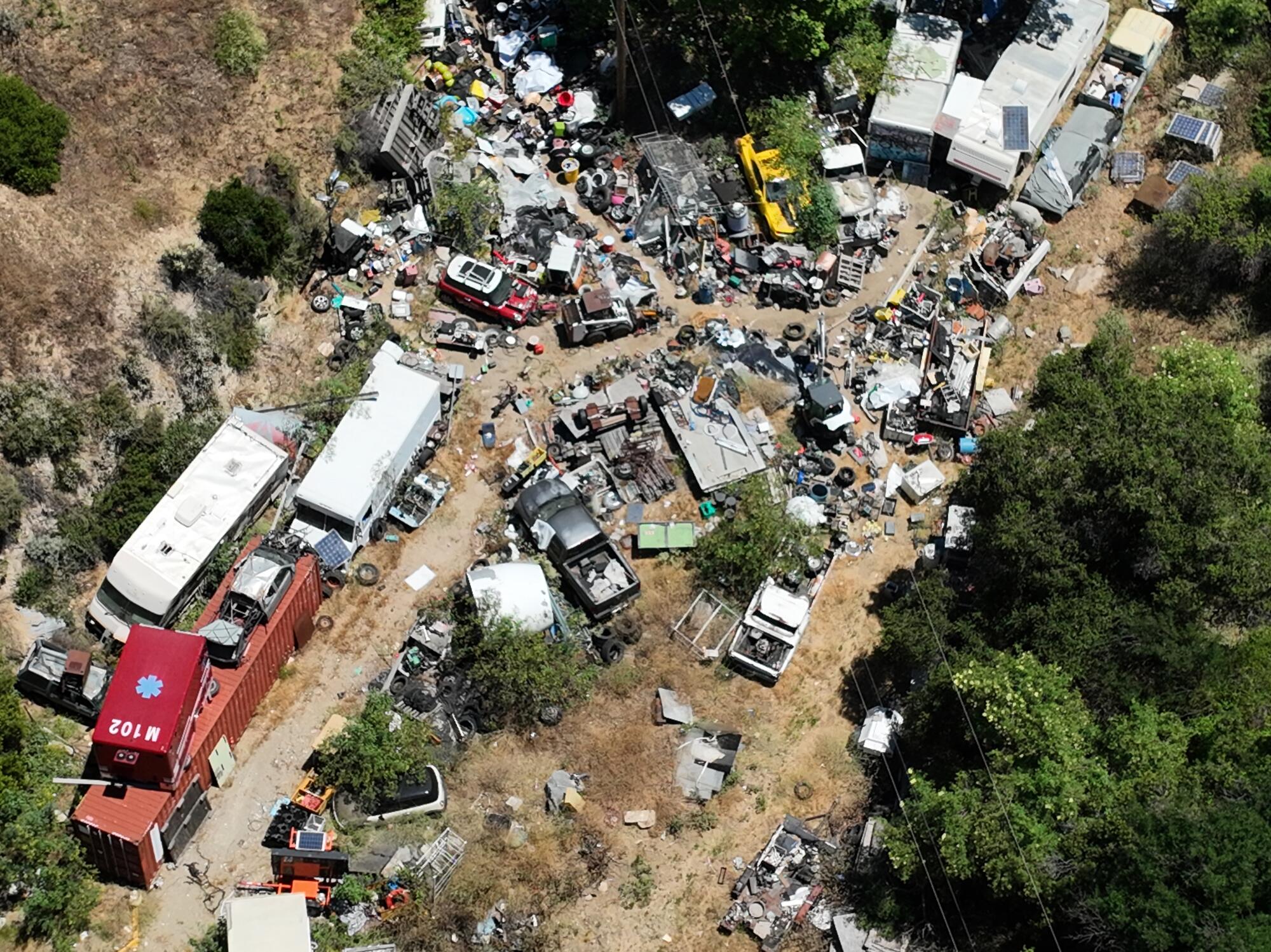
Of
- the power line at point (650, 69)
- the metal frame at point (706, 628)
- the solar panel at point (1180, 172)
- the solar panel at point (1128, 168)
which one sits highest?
the solar panel at point (1180, 172)

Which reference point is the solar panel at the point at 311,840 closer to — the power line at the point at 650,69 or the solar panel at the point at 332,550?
the solar panel at the point at 332,550

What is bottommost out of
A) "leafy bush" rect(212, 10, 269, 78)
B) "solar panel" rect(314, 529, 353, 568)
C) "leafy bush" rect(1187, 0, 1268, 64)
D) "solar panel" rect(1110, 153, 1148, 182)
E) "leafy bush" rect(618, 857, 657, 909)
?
"leafy bush" rect(618, 857, 657, 909)

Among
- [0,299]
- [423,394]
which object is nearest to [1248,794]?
[423,394]

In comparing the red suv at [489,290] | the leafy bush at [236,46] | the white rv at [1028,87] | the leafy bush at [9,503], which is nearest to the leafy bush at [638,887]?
the red suv at [489,290]

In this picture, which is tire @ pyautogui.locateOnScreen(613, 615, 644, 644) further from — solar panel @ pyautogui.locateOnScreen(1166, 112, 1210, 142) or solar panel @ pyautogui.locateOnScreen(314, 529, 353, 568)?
solar panel @ pyautogui.locateOnScreen(1166, 112, 1210, 142)

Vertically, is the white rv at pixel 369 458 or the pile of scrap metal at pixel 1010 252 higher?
the pile of scrap metal at pixel 1010 252

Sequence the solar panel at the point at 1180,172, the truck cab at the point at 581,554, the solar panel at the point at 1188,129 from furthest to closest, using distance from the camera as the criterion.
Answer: the solar panel at the point at 1188,129 → the solar panel at the point at 1180,172 → the truck cab at the point at 581,554

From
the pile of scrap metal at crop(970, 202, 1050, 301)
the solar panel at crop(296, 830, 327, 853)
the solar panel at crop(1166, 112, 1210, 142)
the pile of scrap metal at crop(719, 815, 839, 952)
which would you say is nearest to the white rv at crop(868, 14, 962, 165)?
the pile of scrap metal at crop(970, 202, 1050, 301)
